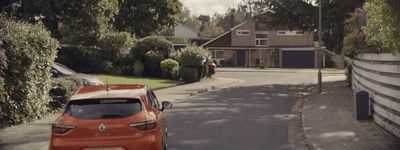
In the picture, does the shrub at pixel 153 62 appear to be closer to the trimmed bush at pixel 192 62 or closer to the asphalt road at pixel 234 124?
the trimmed bush at pixel 192 62

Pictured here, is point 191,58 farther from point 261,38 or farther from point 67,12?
point 261,38

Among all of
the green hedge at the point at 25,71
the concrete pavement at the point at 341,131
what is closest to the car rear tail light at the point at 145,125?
the concrete pavement at the point at 341,131

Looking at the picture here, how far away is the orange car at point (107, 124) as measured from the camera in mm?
9117

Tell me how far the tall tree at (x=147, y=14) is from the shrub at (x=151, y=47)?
2.46 ft

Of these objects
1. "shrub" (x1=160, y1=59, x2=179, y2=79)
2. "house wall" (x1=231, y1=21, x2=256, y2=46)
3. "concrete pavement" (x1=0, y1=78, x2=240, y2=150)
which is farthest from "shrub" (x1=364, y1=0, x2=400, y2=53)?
"house wall" (x1=231, y1=21, x2=256, y2=46)

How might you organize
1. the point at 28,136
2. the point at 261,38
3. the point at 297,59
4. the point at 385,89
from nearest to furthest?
1. the point at 28,136
2. the point at 385,89
3. the point at 297,59
4. the point at 261,38

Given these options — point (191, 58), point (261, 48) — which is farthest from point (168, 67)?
point (261, 48)

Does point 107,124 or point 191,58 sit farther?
point 191,58

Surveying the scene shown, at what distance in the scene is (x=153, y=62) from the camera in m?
42.0

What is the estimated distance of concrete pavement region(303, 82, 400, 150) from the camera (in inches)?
486

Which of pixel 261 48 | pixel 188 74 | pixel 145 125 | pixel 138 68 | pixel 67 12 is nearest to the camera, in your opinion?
pixel 145 125

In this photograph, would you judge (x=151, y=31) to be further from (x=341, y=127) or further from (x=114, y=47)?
(x=341, y=127)

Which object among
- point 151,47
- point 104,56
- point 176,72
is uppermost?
point 151,47

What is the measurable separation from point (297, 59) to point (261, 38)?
17.6 ft
